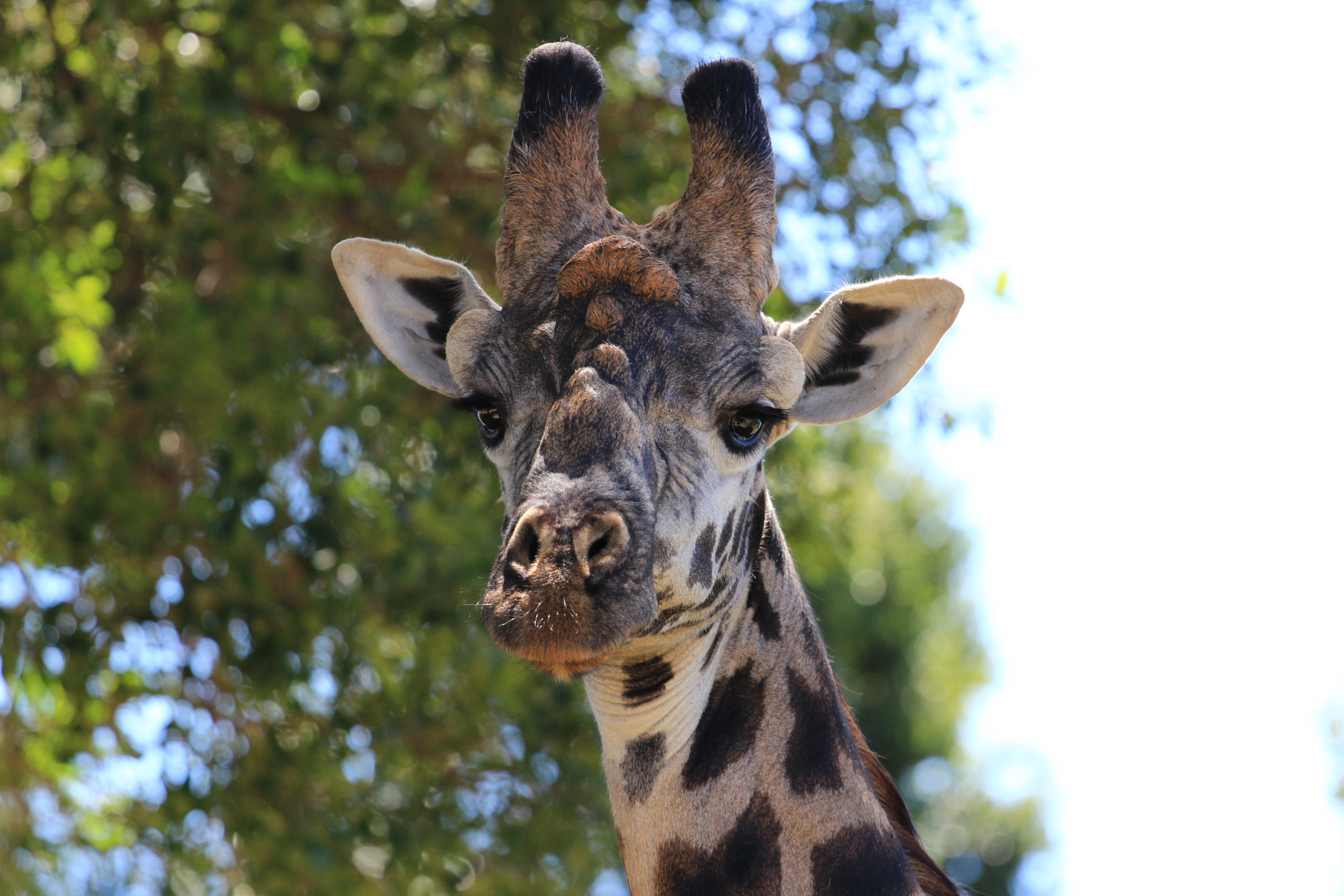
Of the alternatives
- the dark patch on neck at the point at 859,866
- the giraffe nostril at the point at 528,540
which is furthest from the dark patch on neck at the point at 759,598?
the giraffe nostril at the point at 528,540

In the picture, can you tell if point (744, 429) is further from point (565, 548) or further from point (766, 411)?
point (565, 548)

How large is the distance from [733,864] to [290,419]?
13.4ft

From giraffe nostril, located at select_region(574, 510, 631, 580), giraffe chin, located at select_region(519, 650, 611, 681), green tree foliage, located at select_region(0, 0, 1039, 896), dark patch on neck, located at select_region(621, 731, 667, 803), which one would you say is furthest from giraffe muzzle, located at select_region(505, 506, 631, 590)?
green tree foliage, located at select_region(0, 0, 1039, 896)

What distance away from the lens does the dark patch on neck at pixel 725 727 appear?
3.03 meters

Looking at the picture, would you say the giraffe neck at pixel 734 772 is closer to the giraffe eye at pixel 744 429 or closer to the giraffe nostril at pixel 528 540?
the giraffe eye at pixel 744 429

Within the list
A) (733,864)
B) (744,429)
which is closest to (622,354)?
(744,429)

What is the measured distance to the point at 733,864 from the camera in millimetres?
2949

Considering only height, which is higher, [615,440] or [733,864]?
[615,440]

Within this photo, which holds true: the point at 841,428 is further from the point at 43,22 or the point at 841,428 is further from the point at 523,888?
the point at 43,22

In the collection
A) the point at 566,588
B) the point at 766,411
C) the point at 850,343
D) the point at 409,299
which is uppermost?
the point at 850,343

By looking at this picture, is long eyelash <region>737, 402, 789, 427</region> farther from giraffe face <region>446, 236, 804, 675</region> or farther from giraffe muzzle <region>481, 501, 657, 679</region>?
giraffe muzzle <region>481, 501, 657, 679</region>

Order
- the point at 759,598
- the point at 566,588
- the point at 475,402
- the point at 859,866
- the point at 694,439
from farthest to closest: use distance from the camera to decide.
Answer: the point at 759,598
the point at 475,402
the point at 859,866
the point at 694,439
the point at 566,588

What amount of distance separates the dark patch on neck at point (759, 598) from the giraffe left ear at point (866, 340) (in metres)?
0.30

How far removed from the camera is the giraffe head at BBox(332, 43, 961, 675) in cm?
245
